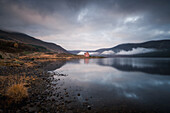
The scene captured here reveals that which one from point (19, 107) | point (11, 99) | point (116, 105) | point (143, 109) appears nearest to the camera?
point (19, 107)

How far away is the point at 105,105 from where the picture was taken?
28.1 feet

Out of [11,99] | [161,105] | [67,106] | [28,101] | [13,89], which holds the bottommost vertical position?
[161,105]

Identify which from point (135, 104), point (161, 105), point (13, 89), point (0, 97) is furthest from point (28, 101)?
point (161, 105)

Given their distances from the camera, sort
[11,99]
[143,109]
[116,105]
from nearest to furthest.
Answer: [11,99] → [143,109] → [116,105]

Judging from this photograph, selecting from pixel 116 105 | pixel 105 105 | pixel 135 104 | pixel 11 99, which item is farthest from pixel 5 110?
pixel 135 104

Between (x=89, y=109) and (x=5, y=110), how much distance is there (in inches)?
264

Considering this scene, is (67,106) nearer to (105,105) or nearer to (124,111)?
(105,105)

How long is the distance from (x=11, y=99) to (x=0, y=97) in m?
1.31

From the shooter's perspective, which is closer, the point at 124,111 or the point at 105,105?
the point at 124,111

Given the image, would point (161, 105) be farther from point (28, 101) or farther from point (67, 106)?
point (28, 101)

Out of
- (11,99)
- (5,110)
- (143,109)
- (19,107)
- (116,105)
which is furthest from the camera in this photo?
(116,105)

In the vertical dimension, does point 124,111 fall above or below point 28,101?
below

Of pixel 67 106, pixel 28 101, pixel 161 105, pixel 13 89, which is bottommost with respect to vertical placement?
pixel 161 105

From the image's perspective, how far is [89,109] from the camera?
25.4 ft
